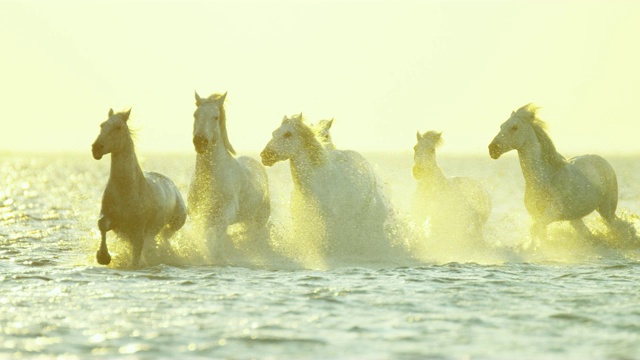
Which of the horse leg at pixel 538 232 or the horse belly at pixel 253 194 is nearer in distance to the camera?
the horse belly at pixel 253 194

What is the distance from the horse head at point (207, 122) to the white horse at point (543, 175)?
4715 mm

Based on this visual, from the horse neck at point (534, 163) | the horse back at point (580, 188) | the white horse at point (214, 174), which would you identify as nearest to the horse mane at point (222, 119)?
the white horse at point (214, 174)

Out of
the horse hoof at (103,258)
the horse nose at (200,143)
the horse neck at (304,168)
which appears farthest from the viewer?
the horse neck at (304,168)

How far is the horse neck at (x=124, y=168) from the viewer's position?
1463 cm

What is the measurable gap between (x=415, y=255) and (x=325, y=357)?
8.02 metres

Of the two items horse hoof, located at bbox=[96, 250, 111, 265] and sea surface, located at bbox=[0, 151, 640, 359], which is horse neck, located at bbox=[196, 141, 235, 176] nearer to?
sea surface, located at bbox=[0, 151, 640, 359]

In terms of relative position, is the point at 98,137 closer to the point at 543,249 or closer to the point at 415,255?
the point at 415,255

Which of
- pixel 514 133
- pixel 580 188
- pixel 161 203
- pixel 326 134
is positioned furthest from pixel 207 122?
pixel 580 188

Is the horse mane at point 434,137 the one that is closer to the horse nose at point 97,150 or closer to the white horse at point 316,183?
the white horse at point 316,183

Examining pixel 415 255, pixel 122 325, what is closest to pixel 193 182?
pixel 415 255

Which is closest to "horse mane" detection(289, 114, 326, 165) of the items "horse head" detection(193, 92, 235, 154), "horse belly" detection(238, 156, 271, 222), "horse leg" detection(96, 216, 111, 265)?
"horse belly" detection(238, 156, 271, 222)

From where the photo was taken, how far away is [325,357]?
30.4 ft

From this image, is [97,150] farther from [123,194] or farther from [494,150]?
[494,150]

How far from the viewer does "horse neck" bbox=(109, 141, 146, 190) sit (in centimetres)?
1463
